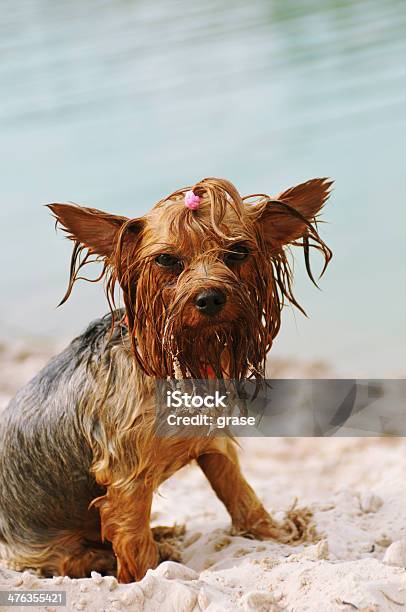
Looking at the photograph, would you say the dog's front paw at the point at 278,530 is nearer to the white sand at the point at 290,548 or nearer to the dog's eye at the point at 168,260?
the white sand at the point at 290,548

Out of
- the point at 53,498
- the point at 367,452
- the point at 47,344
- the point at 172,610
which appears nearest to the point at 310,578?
the point at 172,610

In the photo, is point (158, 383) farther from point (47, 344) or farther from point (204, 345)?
point (47, 344)

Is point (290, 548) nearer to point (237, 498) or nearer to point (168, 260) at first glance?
point (237, 498)

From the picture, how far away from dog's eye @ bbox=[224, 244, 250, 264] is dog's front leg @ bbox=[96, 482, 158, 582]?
927 mm

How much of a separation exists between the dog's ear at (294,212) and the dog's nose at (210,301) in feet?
1.13

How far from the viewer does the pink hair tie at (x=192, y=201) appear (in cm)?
290

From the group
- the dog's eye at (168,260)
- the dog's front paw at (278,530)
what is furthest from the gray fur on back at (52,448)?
the dog's front paw at (278,530)

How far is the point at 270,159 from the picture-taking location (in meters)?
8.08

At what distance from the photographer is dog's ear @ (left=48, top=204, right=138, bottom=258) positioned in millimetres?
3014

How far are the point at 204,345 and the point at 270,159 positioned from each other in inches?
206

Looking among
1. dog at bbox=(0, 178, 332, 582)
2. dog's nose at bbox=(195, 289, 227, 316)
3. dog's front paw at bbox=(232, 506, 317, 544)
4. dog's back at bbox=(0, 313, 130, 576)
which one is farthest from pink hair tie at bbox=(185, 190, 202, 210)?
dog's front paw at bbox=(232, 506, 317, 544)

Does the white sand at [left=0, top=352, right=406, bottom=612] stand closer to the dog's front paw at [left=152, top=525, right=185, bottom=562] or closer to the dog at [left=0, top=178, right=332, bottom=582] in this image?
the dog's front paw at [left=152, top=525, right=185, bottom=562]

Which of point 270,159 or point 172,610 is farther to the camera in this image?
point 270,159

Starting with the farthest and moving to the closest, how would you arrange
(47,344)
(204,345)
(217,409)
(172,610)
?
(47,344), (217,409), (204,345), (172,610)
